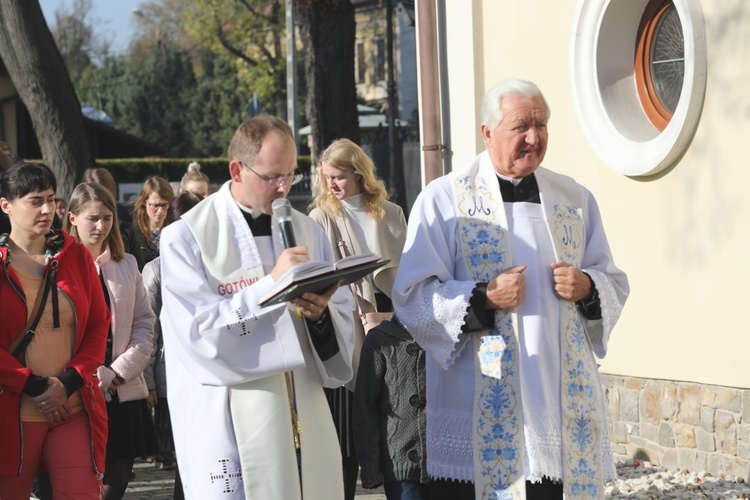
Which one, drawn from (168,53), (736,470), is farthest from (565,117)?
(168,53)

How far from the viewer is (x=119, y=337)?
21.9 feet

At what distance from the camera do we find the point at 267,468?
4.14 metres

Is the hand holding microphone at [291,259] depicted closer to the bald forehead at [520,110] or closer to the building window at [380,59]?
the bald forehead at [520,110]

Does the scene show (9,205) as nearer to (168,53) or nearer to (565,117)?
(565,117)

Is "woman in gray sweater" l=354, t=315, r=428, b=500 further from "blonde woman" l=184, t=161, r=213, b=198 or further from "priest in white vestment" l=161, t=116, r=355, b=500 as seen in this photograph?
"blonde woman" l=184, t=161, r=213, b=198

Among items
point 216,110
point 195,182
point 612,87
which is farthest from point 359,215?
point 216,110

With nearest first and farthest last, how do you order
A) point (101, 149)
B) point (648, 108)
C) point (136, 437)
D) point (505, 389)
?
1. point (505, 389)
2. point (136, 437)
3. point (648, 108)
4. point (101, 149)

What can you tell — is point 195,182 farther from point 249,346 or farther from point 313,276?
point 313,276

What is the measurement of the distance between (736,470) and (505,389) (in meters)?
3.20

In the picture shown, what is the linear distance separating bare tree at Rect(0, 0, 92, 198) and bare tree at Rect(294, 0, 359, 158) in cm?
290

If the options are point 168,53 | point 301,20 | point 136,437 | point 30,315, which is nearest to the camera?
point 30,315

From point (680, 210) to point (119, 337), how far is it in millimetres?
3696

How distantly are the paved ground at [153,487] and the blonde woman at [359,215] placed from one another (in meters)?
1.63

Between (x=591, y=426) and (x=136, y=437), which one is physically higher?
(x=591, y=426)
